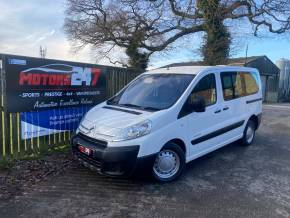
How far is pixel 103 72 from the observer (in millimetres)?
7703

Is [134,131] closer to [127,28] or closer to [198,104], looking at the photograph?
[198,104]

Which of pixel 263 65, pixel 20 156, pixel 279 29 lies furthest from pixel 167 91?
pixel 263 65

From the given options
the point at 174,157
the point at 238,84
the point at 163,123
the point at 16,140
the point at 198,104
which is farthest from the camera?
the point at 238,84

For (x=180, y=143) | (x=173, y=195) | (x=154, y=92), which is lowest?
(x=173, y=195)

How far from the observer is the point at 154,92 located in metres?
5.27

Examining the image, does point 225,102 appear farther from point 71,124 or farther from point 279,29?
point 279,29

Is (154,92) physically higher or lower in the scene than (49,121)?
higher

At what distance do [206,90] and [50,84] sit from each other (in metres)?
3.38

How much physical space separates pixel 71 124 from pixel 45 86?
1209 millimetres

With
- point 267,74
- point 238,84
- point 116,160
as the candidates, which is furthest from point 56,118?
point 267,74

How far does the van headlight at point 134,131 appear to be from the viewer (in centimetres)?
418

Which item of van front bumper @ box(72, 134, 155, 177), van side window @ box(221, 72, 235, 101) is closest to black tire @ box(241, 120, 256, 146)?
van side window @ box(221, 72, 235, 101)

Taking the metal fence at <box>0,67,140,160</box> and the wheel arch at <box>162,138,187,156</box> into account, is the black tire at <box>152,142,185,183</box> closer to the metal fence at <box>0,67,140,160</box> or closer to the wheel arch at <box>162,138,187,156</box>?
the wheel arch at <box>162,138,187,156</box>

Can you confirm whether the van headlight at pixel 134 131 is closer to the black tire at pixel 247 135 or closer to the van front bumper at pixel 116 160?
the van front bumper at pixel 116 160
